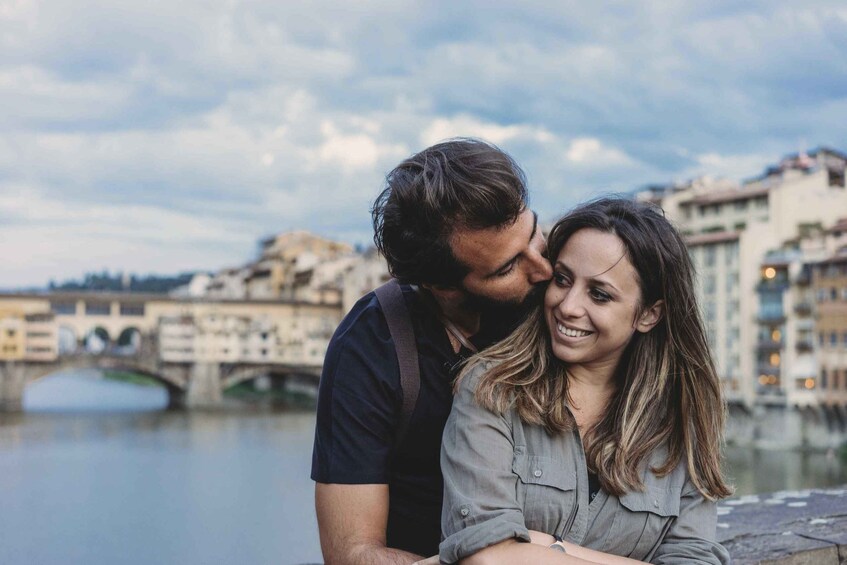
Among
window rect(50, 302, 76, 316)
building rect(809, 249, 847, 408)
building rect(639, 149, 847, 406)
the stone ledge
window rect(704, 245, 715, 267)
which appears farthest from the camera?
window rect(50, 302, 76, 316)

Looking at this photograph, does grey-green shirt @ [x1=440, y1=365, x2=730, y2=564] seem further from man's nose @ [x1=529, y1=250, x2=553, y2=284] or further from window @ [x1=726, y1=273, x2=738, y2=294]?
window @ [x1=726, y1=273, x2=738, y2=294]

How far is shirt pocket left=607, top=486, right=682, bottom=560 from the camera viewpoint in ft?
4.37

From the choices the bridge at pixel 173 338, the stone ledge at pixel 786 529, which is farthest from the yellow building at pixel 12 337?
the stone ledge at pixel 786 529

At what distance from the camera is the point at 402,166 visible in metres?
1.44

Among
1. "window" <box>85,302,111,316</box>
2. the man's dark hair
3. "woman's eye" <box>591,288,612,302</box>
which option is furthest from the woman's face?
"window" <box>85,302,111,316</box>

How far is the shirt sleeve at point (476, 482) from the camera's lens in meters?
1.23

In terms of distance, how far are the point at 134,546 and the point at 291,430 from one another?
11.5 m

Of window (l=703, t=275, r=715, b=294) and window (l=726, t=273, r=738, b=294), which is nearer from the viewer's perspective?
window (l=726, t=273, r=738, b=294)

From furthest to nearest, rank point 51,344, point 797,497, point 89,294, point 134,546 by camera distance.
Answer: point 89,294, point 51,344, point 134,546, point 797,497

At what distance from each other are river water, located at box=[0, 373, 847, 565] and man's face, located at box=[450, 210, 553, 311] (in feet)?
26.6

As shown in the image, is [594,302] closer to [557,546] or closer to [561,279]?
[561,279]

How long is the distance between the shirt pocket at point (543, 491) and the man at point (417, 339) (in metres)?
0.16

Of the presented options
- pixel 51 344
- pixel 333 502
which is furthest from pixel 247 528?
pixel 51 344

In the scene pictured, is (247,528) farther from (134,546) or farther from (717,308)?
(717,308)
